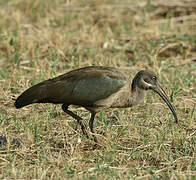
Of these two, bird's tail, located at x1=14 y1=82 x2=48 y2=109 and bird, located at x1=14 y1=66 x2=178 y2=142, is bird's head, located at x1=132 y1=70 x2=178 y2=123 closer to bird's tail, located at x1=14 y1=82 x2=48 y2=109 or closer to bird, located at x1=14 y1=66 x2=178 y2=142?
bird, located at x1=14 y1=66 x2=178 y2=142

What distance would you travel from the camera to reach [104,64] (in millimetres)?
9688

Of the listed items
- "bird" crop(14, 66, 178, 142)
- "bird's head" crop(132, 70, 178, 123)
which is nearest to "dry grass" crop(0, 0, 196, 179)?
"bird" crop(14, 66, 178, 142)

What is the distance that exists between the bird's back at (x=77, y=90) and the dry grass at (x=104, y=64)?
1.44ft

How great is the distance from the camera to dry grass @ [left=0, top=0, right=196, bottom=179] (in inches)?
236

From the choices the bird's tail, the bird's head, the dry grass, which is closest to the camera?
the dry grass

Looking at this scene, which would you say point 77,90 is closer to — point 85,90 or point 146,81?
point 85,90

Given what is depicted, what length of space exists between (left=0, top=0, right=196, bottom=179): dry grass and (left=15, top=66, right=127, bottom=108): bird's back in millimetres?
440

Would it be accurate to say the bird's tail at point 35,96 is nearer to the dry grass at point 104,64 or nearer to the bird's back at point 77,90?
the bird's back at point 77,90

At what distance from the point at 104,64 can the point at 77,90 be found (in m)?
3.18

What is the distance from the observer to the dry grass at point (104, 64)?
599cm

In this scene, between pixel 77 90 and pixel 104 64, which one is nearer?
pixel 77 90

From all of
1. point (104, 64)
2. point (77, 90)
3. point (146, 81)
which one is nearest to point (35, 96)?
point (77, 90)

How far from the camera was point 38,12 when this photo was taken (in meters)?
12.4

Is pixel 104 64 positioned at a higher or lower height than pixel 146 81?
higher
